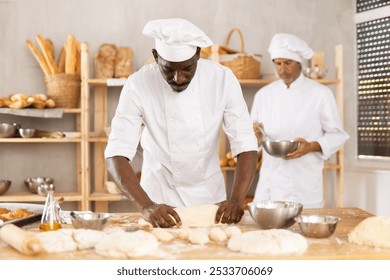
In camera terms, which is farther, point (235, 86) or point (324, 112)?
point (324, 112)

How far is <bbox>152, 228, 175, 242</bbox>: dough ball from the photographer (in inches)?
72.0

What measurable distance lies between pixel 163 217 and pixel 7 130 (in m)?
2.60

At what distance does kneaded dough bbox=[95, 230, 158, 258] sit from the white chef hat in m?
0.80

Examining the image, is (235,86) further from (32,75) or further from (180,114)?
(32,75)

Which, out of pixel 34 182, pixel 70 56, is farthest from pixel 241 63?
pixel 34 182

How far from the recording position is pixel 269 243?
1689 mm

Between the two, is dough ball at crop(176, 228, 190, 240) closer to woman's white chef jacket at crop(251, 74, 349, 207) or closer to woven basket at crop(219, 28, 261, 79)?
woman's white chef jacket at crop(251, 74, 349, 207)

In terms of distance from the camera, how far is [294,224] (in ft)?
7.02

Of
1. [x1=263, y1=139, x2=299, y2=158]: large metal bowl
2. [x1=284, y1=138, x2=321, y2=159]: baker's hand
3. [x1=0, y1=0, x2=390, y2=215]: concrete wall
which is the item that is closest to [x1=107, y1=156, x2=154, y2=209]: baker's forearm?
[x1=263, y1=139, x2=299, y2=158]: large metal bowl

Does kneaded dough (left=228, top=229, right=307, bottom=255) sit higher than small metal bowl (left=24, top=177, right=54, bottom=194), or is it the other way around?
kneaded dough (left=228, top=229, right=307, bottom=255)

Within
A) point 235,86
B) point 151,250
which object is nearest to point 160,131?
point 235,86

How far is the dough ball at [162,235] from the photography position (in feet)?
6.00

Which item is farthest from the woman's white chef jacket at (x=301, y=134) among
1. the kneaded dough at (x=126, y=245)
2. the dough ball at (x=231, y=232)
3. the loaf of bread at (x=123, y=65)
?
the kneaded dough at (x=126, y=245)
